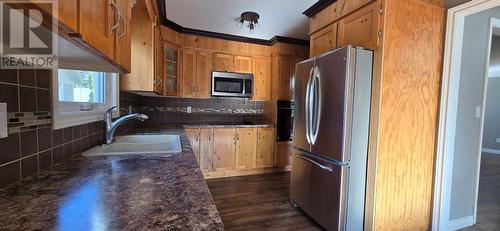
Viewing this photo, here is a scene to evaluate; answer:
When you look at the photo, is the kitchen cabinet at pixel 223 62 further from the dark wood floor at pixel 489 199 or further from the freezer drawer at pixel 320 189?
the dark wood floor at pixel 489 199

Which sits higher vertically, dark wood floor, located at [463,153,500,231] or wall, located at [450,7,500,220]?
wall, located at [450,7,500,220]

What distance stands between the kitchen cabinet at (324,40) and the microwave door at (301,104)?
0.99 ft

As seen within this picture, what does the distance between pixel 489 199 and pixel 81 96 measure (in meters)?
4.52

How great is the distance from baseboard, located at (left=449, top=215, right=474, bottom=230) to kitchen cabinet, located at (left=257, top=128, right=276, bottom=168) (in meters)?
2.25

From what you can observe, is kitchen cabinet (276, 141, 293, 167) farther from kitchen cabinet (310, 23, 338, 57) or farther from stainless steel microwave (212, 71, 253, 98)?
kitchen cabinet (310, 23, 338, 57)

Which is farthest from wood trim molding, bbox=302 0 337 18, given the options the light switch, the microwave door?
the light switch

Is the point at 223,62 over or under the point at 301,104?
over

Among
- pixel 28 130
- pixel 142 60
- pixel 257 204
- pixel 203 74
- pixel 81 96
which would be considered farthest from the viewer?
pixel 203 74

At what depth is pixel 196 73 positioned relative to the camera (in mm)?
3430

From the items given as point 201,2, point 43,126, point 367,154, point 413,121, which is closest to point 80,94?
point 43,126

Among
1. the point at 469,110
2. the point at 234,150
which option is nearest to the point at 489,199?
the point at 469,110

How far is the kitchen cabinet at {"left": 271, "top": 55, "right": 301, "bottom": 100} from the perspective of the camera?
3631 mm

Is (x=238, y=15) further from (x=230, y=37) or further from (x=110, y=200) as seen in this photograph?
(x=110, y=200)

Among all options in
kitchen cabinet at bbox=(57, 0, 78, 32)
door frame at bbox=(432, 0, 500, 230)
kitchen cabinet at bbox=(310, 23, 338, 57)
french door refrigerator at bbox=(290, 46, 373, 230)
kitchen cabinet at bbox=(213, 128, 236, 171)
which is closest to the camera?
kitchen cabinet at bbox=(57, 0, 78, 32)
